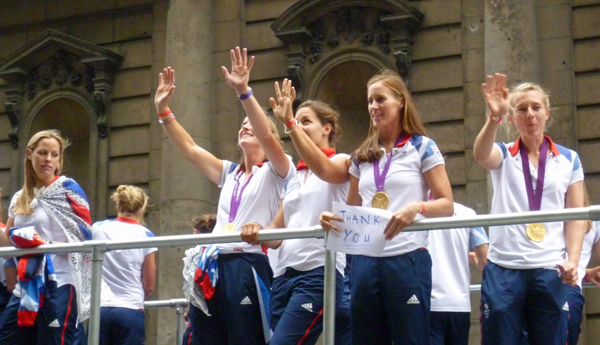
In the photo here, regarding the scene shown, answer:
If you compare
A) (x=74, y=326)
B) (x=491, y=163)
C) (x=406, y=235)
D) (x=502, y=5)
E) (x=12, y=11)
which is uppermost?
(x=12, y=11)

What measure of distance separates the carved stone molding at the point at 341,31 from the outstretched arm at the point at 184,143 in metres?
7.85

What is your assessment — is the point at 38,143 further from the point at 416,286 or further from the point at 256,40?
the point at 256,40

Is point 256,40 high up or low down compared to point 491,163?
up

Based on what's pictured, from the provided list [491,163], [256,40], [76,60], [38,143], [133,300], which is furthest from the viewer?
[76,60]

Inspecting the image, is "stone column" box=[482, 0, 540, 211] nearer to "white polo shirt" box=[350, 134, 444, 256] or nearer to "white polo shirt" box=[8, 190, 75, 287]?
"white polo shirt" box=[8, 190, 75, 287]

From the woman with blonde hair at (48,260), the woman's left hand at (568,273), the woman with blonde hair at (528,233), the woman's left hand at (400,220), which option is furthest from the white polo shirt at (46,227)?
the woman's left hand at (568,273)

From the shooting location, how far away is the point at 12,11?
716 inches

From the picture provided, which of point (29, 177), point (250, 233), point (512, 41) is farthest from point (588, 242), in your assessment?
point (512, 41)

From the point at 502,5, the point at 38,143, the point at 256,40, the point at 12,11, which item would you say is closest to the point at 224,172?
the point at 38,143

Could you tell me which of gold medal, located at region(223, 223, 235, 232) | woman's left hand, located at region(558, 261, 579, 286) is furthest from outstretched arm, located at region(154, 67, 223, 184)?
woman's left hand, located at region(558, 261, 579, 286)

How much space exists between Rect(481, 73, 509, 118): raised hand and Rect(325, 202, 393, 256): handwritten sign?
85 centimetres

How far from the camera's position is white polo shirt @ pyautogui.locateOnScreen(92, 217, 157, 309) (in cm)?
772

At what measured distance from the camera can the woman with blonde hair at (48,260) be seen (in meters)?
6.45

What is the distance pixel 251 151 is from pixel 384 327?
1.76 meters
